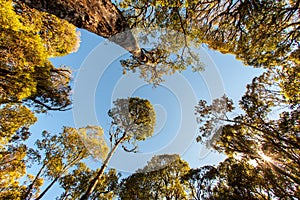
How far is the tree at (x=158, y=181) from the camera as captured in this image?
1056cm

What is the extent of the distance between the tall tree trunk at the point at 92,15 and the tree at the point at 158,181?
1038 cm

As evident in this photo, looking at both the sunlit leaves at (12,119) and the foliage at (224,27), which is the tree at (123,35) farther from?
the sunlit leaves at (12,119)

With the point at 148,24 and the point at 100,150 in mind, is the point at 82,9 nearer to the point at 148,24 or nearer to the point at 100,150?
the point at 148,24

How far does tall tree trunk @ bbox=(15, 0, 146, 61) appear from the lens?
2.43 meters

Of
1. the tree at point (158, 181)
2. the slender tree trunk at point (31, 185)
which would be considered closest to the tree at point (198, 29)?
the tree at point (158, 181)

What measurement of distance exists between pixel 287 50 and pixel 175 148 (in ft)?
26.1

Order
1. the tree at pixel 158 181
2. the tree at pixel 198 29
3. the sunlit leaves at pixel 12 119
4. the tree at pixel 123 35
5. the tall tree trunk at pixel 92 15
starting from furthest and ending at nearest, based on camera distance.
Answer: the tree at pixel 158 181, the sunlit leaves at pixel 12 119, the tree at pixel 198 29, the tree at pixel 123 35, the tall tree trunk at pixel 92 15

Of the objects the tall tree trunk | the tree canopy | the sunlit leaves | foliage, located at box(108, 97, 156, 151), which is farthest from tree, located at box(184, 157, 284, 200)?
the sunlit leaves

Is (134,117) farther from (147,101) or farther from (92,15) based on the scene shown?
(92,15)

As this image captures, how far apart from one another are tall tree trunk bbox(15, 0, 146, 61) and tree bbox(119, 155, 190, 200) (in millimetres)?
10375

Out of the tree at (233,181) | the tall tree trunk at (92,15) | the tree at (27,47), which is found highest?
the tree at (27,47)

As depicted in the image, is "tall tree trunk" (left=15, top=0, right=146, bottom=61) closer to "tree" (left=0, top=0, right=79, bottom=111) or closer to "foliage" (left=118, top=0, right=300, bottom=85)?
"foliage" (left=118, top=0, right=300, bottom=85)

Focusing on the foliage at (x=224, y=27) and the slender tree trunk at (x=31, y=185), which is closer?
the foliage at (x=224, y=27)

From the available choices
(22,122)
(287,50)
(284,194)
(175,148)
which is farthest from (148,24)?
(284,194)
